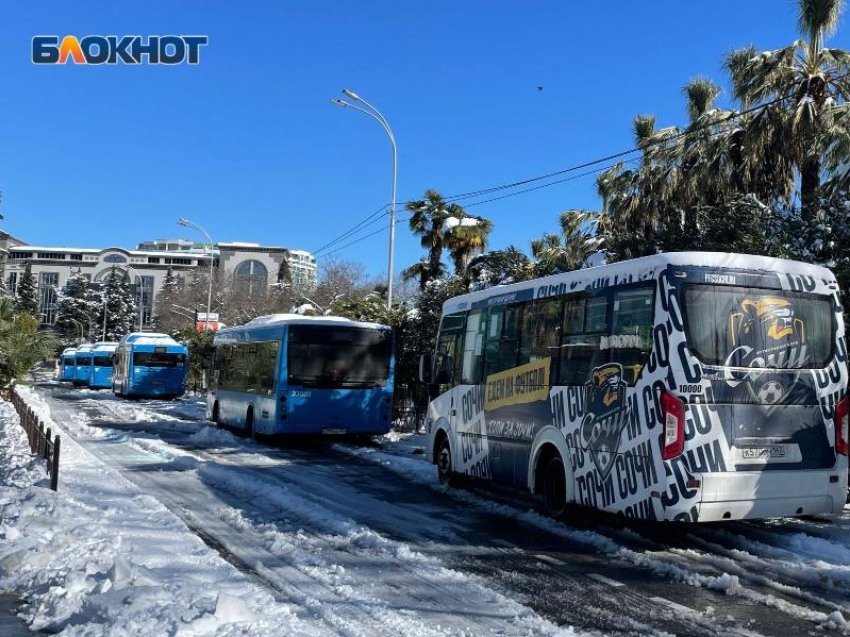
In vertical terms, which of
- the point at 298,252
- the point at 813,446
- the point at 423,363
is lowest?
the point at 813,446

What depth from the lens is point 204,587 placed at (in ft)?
20.1

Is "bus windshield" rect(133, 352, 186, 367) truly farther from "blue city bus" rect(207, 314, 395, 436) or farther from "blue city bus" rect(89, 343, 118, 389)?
"blue city bus" rect(207, 314, 395, 436)

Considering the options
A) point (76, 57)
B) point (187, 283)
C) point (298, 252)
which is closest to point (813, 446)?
point (76, 57)

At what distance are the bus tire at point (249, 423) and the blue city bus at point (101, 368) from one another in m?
39.1

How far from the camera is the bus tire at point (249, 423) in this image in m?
20.5

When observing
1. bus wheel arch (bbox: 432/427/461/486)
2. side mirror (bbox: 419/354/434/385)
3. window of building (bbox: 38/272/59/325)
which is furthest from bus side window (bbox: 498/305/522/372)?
window of building (bbox: 38/272/59/325)

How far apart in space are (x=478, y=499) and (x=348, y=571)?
470 cm

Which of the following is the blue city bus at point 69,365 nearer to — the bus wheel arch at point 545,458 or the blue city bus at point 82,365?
the blue city bus at point 82,365

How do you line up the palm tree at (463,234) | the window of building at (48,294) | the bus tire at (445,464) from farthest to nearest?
the window of building at (48,294)
the palm tree at (463,234)
the bus tire at (445,464)

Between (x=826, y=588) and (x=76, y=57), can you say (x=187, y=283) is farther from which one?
(x=826, y=588)

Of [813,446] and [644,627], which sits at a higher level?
[813,446]

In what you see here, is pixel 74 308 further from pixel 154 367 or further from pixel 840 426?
pixel 840 426

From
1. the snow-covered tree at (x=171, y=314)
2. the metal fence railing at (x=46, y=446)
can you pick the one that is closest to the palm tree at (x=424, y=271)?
the metal fence railing at (x=46, y=446)

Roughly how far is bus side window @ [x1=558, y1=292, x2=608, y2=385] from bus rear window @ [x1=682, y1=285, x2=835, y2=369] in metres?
1.18
